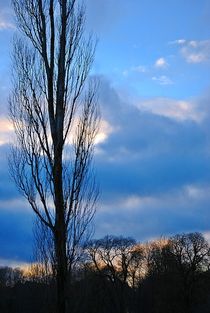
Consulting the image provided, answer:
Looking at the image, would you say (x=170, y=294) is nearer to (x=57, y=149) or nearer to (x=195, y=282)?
(x=195, y=282)

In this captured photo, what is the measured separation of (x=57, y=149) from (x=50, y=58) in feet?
8.20

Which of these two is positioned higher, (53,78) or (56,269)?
(53,78)

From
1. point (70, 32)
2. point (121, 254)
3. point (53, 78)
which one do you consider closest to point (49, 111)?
point (53, 78)

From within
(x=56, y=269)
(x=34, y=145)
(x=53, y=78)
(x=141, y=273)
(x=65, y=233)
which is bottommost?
(x=56, y=269)

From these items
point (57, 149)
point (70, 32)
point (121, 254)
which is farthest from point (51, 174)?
point (121, 254)

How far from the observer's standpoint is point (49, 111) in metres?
12.5

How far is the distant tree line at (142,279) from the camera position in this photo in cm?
5531

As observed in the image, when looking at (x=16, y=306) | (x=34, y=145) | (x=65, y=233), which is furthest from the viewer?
(x=16, y=306)

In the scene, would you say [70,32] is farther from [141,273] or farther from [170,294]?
[141,273]

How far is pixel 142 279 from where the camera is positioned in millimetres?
70562

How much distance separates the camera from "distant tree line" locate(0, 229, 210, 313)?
181 feet

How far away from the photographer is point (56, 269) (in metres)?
12.1

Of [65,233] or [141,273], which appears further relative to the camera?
[141,273]

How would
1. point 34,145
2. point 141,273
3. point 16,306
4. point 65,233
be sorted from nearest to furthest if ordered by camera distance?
point 65,233
point 34,145
point 16,306
point 141,273
